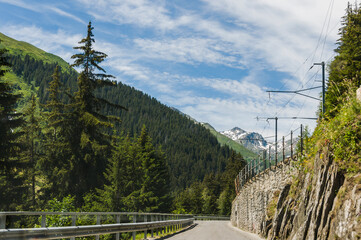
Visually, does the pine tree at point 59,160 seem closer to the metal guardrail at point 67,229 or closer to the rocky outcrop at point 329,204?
the metal guardrail at point 67,229

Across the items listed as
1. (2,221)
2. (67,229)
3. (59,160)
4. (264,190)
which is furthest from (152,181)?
(2,221)

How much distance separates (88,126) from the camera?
120 feet

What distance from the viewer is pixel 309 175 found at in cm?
1411

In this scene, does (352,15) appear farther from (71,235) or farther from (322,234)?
(71,235)

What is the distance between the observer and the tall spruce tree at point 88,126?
35.7 m

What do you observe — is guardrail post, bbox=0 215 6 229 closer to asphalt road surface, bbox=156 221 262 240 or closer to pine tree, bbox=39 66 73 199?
asphalt road surface, bbox=156 221 262 240

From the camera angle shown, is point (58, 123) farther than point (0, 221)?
Yes

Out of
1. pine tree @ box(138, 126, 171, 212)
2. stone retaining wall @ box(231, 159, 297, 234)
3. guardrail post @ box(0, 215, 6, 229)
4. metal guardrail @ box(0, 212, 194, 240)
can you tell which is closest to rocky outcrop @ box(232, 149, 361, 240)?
metal guardrail @ box(0, 212, 194, 240)

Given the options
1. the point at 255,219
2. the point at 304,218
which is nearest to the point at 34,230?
the point at 304,218

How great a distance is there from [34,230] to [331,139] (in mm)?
8419

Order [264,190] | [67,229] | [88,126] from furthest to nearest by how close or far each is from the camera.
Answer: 1. [88,126]
2. [264,190]
3. [67,229]

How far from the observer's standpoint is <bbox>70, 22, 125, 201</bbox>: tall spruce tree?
3569 centimetres

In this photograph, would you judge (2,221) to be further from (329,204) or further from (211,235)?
(211,235)

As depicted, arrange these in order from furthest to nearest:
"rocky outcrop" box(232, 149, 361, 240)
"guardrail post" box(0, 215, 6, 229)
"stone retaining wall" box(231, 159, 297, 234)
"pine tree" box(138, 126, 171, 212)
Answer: "pine tree" box(138, 126, 171, 212)
"stone retaining wall" box(231, 159, 297, 234)
"rocky outcrop" box(232, 149, 361, 240)
"guardrail post" box(0, 215, 6, 229)
